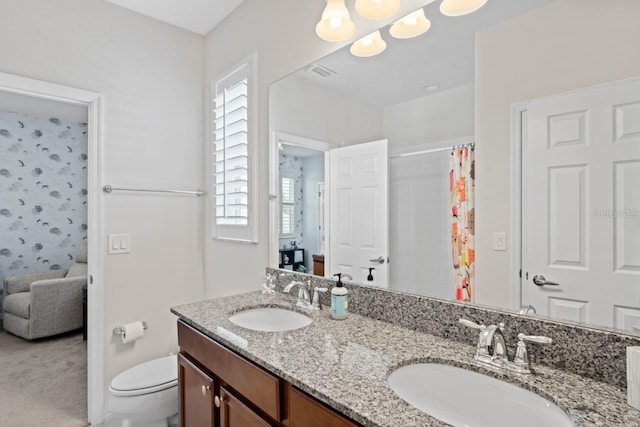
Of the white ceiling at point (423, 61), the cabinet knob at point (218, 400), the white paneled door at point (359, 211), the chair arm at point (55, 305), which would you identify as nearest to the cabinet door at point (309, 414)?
the cabinet knob at point (218, 400)

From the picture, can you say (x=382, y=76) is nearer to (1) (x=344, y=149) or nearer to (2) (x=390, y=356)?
(1) (x=344, y=149)

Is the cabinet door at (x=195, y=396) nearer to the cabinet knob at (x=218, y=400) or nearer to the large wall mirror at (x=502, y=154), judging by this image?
the cabinet knob at (x=218, y=400)

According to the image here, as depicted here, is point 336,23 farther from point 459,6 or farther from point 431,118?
point 431,118

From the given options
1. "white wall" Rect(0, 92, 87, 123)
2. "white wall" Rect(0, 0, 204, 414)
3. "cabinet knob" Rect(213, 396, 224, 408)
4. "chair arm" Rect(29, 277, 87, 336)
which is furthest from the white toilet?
"white wall" Rect(0, 92, 87, 123)

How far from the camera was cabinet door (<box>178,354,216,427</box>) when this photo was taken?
51.8 inches

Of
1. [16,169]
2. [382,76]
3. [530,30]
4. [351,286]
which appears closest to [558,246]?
[530,30]

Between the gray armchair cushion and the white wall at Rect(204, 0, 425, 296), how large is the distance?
7.75 feet

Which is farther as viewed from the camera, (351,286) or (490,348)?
(351,286)

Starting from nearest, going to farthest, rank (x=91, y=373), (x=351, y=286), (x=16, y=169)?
(x=351, y=286)
(x=91, y=373)
(x=16, y=169)

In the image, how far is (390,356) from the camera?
1.00 metres

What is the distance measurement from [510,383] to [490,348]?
0.44 ft

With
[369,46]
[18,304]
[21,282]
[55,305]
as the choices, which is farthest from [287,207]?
[21,282]

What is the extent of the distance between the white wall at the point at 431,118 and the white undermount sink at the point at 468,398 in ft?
2.47

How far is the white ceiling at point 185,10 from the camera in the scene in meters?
2.15
